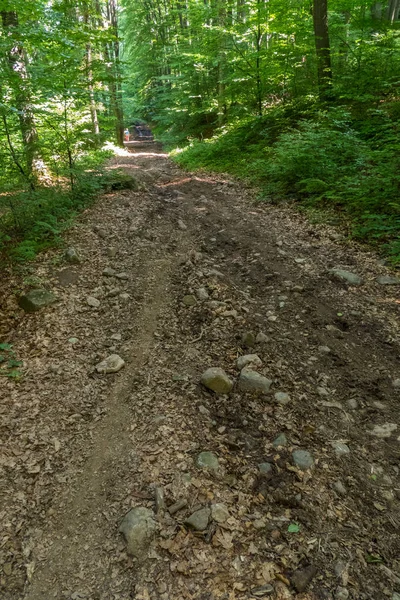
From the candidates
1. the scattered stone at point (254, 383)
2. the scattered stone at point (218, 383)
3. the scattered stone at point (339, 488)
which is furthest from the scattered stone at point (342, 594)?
the scattered stone at point (218, 383)

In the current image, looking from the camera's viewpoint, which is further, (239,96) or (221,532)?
(239,96)

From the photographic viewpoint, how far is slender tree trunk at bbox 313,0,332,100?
34.0 ft

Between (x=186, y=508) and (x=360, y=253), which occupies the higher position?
(x=360, y=253)

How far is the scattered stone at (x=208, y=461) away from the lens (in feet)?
8.92

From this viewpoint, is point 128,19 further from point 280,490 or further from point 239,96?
point 280,490

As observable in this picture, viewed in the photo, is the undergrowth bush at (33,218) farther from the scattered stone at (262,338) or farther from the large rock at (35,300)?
the scattered stone at (262,338)

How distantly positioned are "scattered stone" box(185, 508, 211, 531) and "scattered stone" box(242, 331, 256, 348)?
1.93 metres

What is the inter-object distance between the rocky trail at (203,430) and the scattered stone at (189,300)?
0.16ft

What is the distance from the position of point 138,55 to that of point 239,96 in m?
24.5

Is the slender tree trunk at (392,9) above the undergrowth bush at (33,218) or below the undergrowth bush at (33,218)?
above

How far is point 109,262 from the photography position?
586 cm

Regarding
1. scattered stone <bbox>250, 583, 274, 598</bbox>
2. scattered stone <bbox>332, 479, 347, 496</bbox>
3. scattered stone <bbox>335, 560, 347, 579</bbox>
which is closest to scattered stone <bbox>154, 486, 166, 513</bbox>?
→ scattered stone <bbox>250, 583, 274, 598</bbox>

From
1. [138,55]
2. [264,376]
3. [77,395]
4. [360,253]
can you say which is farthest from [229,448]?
[138,55]

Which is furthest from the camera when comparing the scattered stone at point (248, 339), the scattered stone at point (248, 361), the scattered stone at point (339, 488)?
the scattered stone at point (248, 339)
